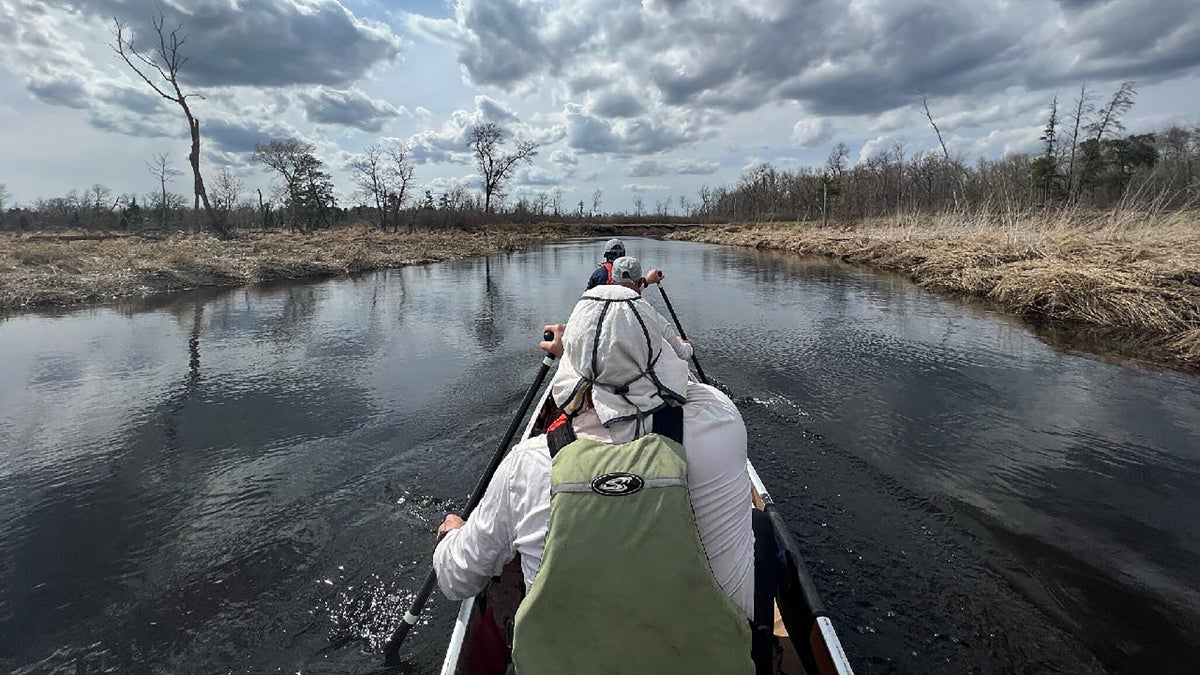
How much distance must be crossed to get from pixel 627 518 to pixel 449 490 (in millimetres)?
4473

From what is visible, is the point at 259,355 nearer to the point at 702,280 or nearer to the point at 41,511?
the point at 41,511

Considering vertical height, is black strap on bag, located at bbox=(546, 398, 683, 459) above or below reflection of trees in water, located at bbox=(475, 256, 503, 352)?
above

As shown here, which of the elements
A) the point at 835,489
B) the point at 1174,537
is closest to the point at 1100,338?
the point at 1174,537

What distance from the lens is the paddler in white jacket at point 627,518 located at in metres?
1.63

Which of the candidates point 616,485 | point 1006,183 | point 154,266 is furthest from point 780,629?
point 1006,183

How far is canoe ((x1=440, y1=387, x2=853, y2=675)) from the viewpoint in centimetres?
255

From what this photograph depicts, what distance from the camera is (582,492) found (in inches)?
64.5

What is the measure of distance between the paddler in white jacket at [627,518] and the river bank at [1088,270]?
1172cm

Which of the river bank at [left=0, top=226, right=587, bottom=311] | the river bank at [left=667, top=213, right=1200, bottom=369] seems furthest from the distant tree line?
the river bank at [left=0, top=226, right=587, bottom=311]

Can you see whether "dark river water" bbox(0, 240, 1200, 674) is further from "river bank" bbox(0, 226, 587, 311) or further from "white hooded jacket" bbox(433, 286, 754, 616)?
"river bank" bbox(0, 226, 587, 311)

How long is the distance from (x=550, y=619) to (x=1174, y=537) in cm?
600

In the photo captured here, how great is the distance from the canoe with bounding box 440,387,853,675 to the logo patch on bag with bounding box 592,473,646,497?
1233mm

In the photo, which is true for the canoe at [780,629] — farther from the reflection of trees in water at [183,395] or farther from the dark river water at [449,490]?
the reflection of trees in water at [183,395]

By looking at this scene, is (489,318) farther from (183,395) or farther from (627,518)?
(627,518)
